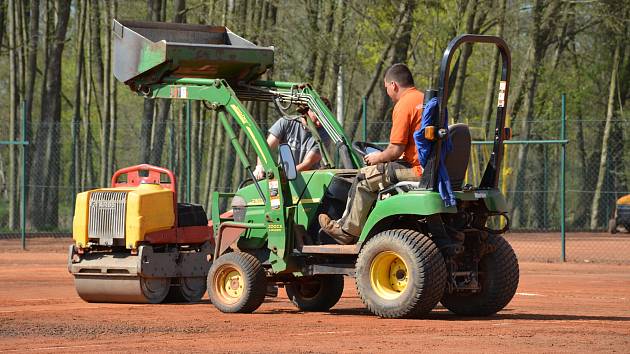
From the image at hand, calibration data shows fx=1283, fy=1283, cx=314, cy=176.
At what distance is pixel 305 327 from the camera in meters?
10.2

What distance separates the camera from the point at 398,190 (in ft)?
35.6

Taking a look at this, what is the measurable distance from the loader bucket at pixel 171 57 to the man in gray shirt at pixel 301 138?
2.09 ft

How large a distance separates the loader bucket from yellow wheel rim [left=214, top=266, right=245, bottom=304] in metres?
1.93

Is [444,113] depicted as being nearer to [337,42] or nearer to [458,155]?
[458,155]

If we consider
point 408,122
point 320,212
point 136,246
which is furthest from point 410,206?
point 136,246

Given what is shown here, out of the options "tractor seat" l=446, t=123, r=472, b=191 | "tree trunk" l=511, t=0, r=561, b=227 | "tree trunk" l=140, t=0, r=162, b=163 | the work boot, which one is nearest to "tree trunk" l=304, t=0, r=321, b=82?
"tree trunk" l=140, t=0, r=162, b=163

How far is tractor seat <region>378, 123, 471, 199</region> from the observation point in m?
10.8

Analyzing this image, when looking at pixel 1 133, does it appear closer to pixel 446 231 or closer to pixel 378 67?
pixel 378 67

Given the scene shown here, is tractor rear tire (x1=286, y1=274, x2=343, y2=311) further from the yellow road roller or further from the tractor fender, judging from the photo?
the tractor fender

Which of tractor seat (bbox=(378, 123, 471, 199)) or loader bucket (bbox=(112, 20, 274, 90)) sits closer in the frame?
tractor seat (bbox=(378, 123, 471, 199))

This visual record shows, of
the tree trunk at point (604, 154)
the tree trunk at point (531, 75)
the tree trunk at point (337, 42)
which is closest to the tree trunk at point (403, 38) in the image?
the tree trunk at point (337, 42)

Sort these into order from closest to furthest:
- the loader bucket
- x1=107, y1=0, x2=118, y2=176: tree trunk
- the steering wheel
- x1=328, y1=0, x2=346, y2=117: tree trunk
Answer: the steering wheel, the loader bucket, x1=107, y1=0, x2=118, y2=176: tree trunk, x1=328, y1=0, x2=346, y2=117: tree trunk

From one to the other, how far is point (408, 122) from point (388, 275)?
4.27ft

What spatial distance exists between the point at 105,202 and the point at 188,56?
69.0 inches
